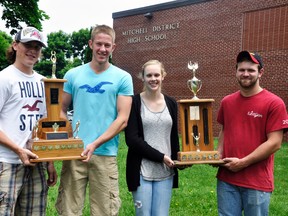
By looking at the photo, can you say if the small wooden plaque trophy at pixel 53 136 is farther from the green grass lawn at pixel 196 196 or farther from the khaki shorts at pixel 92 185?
the green grass lawn at pixel 196 196

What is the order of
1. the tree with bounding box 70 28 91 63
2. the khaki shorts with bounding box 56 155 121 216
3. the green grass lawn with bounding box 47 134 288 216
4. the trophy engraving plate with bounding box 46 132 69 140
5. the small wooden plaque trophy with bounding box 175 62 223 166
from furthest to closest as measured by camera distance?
the tree with bounding box 70 28 91 63 → the green grass lawn with bounding box 47 134 288 216 → the small wooden plaque trophy with bounding box 175 62 223 166 → the khaki shorts with bounding box 56 155 121 216 → the trophy engraving plate with bounding box 46 132 69 140

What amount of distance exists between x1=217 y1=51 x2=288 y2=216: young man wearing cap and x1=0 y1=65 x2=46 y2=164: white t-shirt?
5.76 ft

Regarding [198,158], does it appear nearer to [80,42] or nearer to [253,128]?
[253,128]

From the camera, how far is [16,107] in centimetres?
345

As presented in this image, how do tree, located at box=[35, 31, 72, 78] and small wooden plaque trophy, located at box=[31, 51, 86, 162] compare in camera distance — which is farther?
tree, located at box=[35, 31, 72, 78]

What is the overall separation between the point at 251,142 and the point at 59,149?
1.67 m

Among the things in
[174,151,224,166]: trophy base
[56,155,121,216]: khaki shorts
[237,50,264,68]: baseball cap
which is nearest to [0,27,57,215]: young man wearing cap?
[56,155,121,216]: khaki shorts

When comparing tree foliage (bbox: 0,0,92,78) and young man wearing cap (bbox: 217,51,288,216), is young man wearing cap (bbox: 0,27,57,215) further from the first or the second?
tree foliage (bbox: 0,0,92,78)

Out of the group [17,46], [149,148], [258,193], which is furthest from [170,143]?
[17,46]

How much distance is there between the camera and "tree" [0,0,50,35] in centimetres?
1609

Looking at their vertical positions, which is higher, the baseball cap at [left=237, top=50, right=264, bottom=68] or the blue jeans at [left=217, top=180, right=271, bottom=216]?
the baseball cap at [left=237, top=50, right=264, bottom=68]

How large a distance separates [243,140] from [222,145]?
1.19ft

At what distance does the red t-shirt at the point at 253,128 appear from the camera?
345 cm

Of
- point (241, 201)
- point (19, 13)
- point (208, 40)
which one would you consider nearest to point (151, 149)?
point (241, 201)
